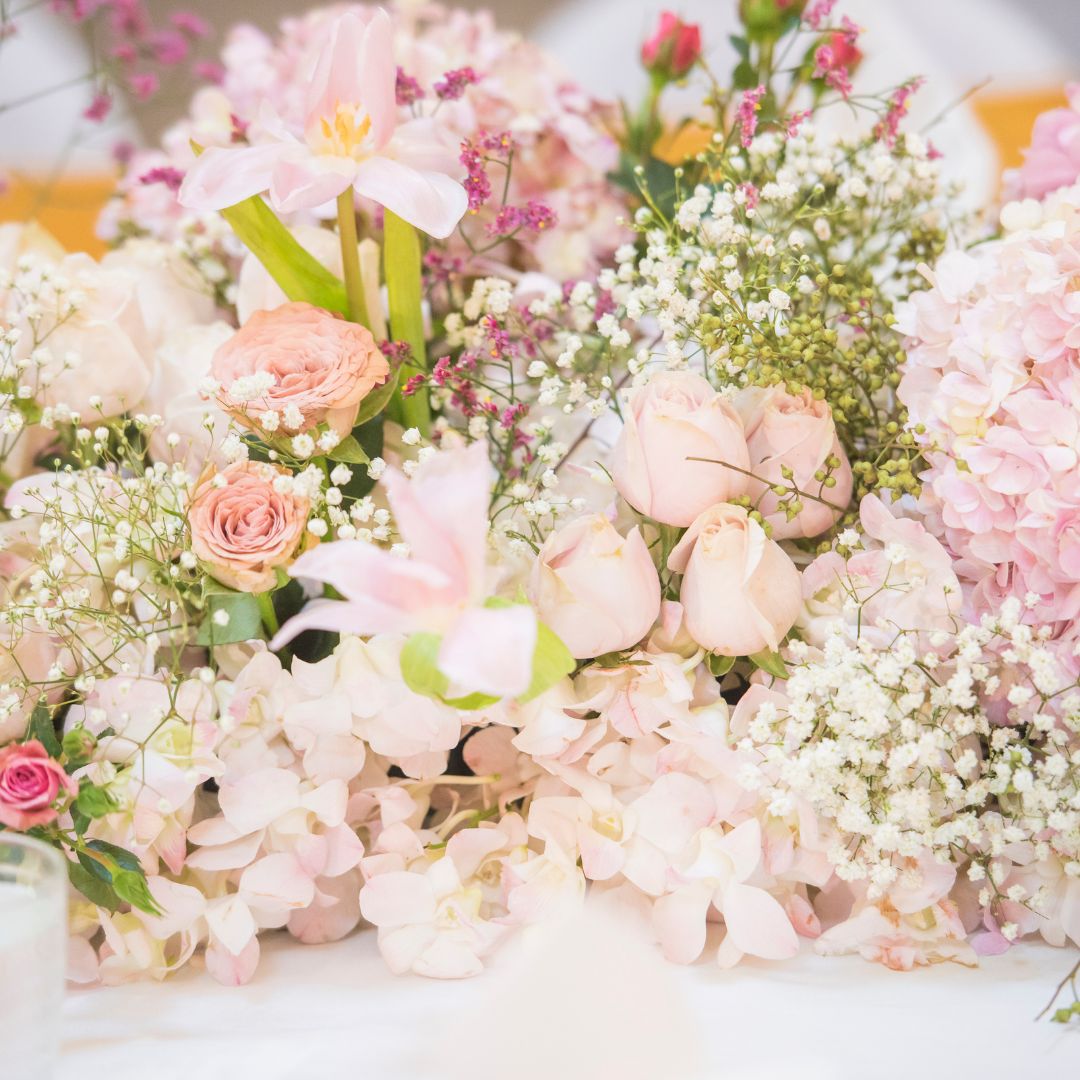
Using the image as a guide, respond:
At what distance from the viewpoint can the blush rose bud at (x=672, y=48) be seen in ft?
3.10

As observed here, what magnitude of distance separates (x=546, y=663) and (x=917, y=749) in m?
0.19

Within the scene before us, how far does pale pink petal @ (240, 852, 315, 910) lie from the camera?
62 cm

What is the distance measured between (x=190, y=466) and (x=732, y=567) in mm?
359

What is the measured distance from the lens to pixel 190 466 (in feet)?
2.41

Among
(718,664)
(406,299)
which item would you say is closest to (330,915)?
(718,664)

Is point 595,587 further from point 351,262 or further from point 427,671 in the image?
point 351,262


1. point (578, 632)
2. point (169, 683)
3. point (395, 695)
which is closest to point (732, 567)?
point (578, 632)

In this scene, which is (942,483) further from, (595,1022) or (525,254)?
(525,254)

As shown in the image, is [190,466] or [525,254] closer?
[190,466]

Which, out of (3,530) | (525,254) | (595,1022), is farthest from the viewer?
(525,254)

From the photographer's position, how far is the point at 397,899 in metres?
0.62

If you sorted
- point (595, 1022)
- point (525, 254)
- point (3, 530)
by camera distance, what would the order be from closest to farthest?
point (595, 1022) < point (3, 530) < point (525, 254)

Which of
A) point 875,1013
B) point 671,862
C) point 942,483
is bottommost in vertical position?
point 875,1013

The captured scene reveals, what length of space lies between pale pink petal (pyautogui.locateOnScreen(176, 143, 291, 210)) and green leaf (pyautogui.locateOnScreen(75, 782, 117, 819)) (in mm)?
312
